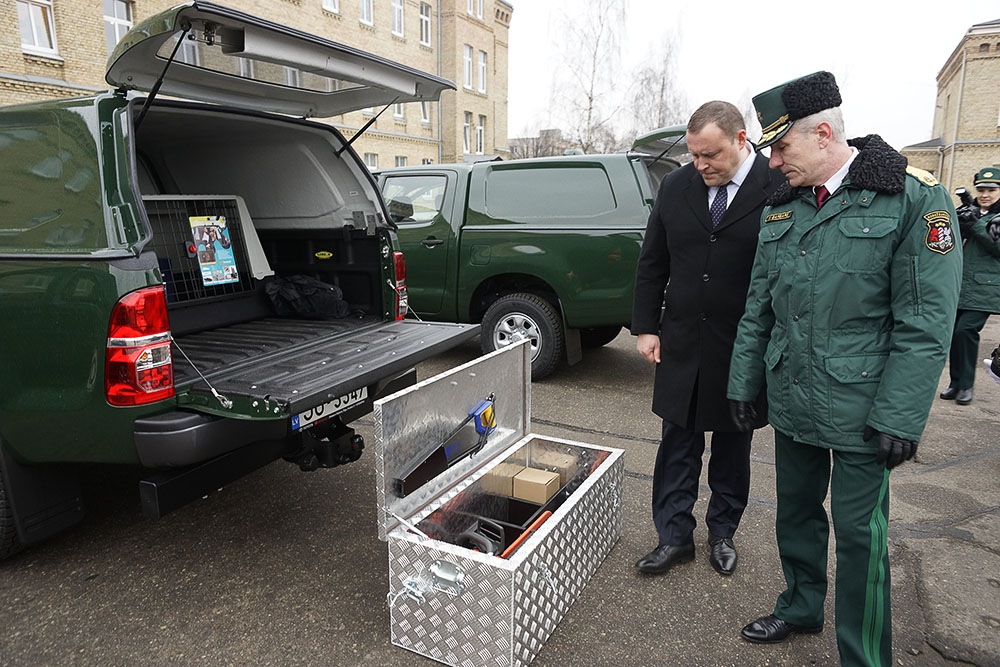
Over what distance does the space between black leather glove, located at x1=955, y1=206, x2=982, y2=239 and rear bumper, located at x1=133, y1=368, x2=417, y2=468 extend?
5636 millimetres

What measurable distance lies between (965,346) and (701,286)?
428 centimetres

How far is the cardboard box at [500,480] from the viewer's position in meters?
3.07

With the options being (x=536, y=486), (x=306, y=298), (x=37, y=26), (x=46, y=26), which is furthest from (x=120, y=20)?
(x=536, y=486)

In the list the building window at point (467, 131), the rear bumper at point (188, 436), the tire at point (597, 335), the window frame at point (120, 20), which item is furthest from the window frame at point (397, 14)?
the rear bumper at point (188, 436)

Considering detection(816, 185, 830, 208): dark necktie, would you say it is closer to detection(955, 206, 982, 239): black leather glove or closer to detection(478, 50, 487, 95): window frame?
detection(955, 206, 982, 239): black leather glove

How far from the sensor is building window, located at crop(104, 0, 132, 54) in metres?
15.7

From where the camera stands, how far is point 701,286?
2.74m

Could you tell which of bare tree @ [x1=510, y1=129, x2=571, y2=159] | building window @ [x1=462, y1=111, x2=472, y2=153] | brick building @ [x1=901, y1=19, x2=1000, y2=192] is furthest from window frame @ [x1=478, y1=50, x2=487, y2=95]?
brick building @ [x1=901, y1=19, x2=1000, y2=192]

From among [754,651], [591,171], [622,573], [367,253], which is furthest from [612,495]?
[591,171]

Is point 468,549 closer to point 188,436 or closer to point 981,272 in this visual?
point 188,436

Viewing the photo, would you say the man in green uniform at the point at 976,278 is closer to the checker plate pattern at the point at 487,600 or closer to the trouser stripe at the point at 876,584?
the trouser stripe at the point at 876,584

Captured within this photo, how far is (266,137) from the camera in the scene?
402 cm

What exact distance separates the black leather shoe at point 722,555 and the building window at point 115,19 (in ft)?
57.9

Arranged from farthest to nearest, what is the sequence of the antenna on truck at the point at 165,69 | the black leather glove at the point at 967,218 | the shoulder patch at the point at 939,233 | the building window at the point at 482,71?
the building window at the point at 482,71, the black leather glove at the point at 967,218, the antenna on truck at the point at 165,69, the shoulder patch at the point at 939,233
